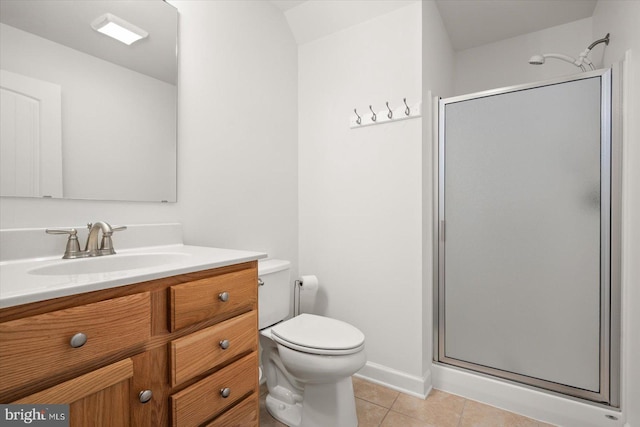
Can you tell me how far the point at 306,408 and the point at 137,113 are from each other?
5.12 feet

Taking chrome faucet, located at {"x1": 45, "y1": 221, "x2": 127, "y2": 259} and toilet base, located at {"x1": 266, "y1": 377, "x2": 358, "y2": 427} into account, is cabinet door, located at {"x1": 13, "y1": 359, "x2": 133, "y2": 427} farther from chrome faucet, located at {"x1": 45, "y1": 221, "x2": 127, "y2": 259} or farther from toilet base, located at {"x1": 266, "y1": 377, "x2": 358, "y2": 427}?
toilet base, located at {"x1": 266, "y1": 377, "x2": 358, "y2": 427}

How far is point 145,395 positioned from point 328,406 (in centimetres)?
93

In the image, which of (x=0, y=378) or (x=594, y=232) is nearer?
(x=0, y=378)

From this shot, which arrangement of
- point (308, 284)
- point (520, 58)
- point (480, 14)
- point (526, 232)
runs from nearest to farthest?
1. point (526, 232)
2. point (308, 284)
3. point (480, 14)
4. point (520, 58)

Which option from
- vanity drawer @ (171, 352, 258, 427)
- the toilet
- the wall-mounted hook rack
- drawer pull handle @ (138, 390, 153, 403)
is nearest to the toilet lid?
the toilet

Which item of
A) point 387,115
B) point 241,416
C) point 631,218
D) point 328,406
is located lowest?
point 328,406

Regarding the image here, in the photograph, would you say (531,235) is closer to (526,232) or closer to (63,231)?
(526,232)

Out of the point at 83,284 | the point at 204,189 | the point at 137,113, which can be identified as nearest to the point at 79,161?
the point at 137,113

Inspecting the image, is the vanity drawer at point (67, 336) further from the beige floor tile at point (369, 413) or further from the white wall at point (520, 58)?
the white wall at point (520, 58)

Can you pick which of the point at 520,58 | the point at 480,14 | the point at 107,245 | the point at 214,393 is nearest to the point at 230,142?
the point at 107,245

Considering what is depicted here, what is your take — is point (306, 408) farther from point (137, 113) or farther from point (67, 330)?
point (137, 113)

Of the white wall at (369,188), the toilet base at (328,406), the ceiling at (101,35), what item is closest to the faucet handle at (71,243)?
the ceiling at (101,35)

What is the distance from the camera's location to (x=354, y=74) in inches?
81.2

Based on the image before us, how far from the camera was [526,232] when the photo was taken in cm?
171
